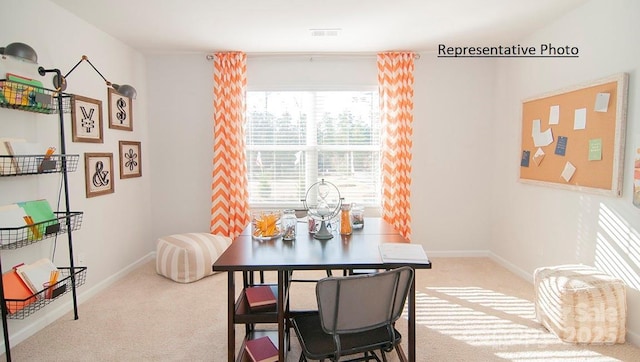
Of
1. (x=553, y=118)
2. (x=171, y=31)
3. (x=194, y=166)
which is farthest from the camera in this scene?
(x=194, y=166)

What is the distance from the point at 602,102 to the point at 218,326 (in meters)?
3.32

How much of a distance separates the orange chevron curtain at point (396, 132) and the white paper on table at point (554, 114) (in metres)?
1.38

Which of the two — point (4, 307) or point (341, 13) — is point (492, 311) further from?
Answer: point (4, 307)

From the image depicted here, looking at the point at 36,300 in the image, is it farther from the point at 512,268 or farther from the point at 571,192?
the point at 512,268

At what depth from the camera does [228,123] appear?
4.08 metres

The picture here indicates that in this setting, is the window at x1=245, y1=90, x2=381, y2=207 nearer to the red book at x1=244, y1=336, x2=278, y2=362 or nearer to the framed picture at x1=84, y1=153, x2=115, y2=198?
the framed picture at x1=84, y1=153, x2=115, y2=198

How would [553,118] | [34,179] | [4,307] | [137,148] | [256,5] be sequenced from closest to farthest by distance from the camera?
[4,307] → [34,179] → [256,5] → [553,118] → [137,148]

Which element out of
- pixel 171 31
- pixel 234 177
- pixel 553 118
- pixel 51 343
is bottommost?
pixel 51 343

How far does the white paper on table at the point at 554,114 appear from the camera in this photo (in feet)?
10.2

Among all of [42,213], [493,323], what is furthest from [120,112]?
[493,323]

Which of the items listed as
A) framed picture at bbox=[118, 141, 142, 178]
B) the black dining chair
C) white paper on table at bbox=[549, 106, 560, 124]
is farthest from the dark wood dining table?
framed picture at bbox=[118, 141, 142, 178]

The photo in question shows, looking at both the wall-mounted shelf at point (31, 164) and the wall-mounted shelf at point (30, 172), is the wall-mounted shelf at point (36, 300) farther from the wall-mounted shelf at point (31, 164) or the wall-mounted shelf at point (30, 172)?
the wall-mounted shelf at point (31, 164)

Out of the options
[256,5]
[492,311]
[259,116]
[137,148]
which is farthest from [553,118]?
[137,148]

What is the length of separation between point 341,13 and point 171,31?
5.49 ft
